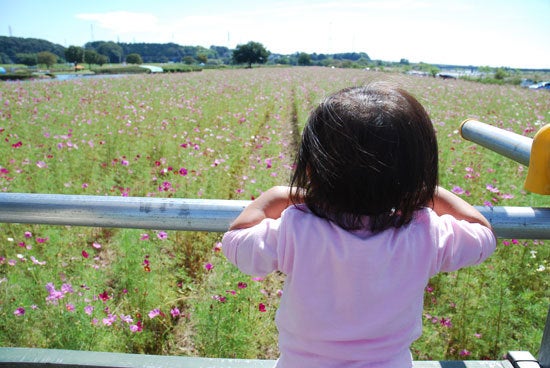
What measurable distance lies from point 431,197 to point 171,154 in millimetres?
4669

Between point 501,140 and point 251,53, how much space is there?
308ft

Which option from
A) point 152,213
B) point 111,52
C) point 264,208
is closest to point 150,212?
point 152,213

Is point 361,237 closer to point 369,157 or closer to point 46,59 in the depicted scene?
point 369,157

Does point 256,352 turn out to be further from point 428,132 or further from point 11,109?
point 11,109

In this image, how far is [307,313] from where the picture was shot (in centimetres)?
80

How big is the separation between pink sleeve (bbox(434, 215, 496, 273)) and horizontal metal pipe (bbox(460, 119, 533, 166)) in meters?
0.24

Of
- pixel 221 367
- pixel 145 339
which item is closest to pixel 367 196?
pixel 221 367

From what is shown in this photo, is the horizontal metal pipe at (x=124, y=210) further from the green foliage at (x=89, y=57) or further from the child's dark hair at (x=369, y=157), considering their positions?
the green foliage at (x=89, y=57)

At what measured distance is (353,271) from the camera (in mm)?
756

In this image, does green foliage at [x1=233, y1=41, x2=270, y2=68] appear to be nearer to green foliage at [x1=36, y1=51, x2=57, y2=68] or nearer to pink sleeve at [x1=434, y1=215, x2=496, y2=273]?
green foliage at [x1=36, y1=51, x2=57, y2=68]

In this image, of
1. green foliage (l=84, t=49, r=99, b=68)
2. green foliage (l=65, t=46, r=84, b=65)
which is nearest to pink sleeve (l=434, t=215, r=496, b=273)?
green foliage (l=65, t=46, r=84, b=65)

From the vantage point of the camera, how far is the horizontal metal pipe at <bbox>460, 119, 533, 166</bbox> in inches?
36.7

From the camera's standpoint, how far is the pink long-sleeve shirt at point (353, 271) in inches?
30.1

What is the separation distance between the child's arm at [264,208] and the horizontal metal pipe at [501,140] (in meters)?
0.54
